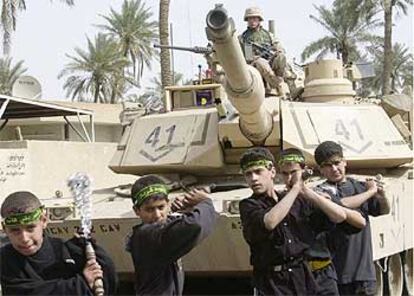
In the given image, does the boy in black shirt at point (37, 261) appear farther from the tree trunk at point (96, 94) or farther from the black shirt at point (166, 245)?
the tree trunk at point (96, 94)

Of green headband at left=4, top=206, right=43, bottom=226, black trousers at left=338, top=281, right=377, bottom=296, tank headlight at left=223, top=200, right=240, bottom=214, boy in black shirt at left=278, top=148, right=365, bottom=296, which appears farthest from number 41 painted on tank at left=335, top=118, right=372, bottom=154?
green headband at left=4, top=206, right=43, bottom=226

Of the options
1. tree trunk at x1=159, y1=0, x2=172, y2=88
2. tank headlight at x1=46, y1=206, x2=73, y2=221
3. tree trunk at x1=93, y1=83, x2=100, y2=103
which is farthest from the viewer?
tree trunk at x1=93, y1=83, x2=100, y2=103

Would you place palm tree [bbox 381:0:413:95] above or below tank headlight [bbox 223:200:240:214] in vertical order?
above

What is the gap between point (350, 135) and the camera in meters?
9.09

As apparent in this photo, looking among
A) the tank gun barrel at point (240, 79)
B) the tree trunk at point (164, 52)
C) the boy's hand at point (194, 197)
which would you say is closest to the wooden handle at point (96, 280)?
the boy's hand at point (194, 197)

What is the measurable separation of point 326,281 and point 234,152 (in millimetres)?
4083

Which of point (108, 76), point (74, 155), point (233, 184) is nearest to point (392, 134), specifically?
point (233, 184)

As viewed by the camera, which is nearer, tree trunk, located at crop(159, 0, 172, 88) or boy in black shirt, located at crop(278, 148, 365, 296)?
boy in black shirt, located at crop(278, 148, 365, 296)

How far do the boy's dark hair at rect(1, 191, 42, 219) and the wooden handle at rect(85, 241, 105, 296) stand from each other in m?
0.27

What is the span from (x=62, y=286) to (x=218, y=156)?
212 inches

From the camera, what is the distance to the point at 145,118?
972 cm

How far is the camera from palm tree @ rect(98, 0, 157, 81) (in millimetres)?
42562

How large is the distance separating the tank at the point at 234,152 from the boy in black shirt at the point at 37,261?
3.81 meters

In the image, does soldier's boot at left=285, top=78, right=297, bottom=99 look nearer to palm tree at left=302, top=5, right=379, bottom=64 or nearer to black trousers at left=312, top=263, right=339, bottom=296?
black trousers at left=312, top=263, right=339, bottom=296
